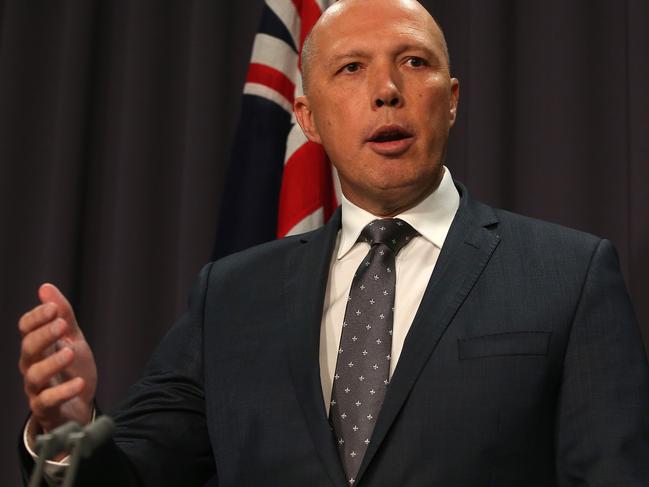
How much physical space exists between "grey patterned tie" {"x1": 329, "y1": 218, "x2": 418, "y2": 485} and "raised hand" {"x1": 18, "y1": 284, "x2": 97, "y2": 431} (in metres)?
0.41

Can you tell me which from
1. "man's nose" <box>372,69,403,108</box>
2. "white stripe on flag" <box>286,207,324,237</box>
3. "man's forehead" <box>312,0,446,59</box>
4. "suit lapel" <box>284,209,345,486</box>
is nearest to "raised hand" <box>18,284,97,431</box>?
"suit lapel" <box>284,209,345,486</box>

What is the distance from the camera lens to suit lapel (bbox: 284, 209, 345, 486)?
1.44 m

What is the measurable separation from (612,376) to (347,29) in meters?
0.79

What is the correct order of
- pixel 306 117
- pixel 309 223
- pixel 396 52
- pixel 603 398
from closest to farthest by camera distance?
1. pixel 603 398
2. pixel 396 52
3. pixel 306 117
4. pixel 309 223

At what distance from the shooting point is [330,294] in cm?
167

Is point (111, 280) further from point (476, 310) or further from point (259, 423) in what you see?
point (476, 310)

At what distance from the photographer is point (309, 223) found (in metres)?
2.39

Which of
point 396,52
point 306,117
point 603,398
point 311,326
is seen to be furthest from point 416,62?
point 603,398

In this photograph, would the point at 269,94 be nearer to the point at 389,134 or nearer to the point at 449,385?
the point at 389,134

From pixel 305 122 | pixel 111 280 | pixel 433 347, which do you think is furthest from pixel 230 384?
pixel 111 280

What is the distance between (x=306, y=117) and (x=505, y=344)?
2.25ft

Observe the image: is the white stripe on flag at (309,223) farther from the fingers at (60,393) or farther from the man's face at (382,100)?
the fingers at (60,393)

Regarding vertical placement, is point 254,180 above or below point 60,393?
above

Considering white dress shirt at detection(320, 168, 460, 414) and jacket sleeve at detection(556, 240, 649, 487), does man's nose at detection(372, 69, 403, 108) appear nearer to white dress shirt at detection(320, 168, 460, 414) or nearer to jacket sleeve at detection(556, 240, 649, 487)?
white dress shirt at detection(320, 168, 460, 414)
